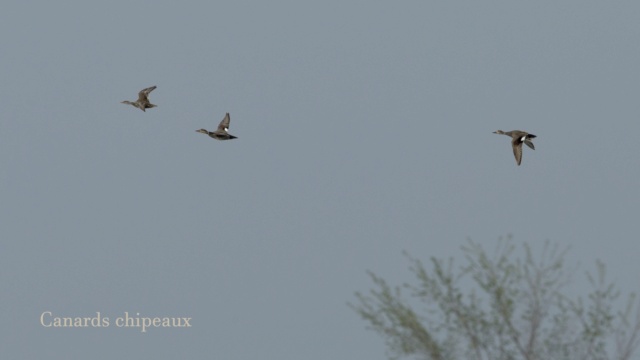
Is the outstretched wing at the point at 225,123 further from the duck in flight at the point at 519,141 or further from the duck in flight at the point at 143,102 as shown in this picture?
the duck in flight at the point at 519,141

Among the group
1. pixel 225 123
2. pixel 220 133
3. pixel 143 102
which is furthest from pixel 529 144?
pixel 143 102

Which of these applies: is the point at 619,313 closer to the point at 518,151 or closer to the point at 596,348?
the point at 596,348

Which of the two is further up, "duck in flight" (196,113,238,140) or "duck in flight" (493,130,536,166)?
"duck in flight" (196,113,238,140)

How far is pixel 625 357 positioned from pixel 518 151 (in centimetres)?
2111

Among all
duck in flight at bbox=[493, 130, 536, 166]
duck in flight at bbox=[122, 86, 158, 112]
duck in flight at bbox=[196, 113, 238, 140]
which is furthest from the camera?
duck in flight at bbox=[122, 86, 158, 112]

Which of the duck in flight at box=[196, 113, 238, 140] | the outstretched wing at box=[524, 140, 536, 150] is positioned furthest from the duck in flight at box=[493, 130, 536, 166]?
the duck in flight at box=[196, 113, 238, 140]

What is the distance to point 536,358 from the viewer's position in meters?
21.8

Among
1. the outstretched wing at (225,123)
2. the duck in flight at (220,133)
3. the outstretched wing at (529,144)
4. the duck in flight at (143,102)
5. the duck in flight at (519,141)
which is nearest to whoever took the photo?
the outstretched wing at (529,144)

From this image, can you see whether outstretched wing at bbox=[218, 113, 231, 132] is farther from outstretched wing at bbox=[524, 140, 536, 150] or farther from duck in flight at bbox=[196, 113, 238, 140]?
outstretched wing at bbox=[524, 140, 536, 150]

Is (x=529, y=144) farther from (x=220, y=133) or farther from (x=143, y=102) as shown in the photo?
(x=143, y=102)

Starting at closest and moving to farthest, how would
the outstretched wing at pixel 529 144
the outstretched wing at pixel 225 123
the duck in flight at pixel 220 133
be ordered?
the outstretched wing at pixel 529 144, the duck in flight at pixel 220 133, the outstretched wing at pixel 225 123

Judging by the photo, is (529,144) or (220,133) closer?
(529,144)

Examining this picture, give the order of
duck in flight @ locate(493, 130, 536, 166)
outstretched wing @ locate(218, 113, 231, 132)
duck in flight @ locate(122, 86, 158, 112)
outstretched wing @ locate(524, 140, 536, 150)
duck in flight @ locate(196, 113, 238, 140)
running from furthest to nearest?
duck in flight @ locate(122, 86, 158, 112) → outstretched wing @ locate(218, 113, 231, 132) → duck in flight @ locate(196, 113, 238, 140) → duck in flight @ locate(493, 130, 536, 166) → outstretched wing @ locate(524, 140, 536, 150)

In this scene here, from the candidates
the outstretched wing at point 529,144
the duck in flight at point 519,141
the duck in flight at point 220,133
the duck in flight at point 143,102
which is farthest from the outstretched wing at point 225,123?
the outstretched wing at point 529,144
